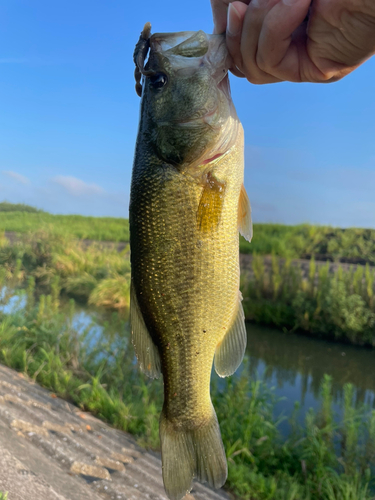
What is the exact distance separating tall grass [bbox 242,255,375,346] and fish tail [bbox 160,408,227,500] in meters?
A: 6.51

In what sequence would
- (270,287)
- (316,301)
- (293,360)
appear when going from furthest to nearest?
(270,287)
(316,301)
(293,360)

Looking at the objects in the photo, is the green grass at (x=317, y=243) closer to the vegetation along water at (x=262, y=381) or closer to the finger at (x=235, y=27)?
the vegetation along water at (x=262, y=381)

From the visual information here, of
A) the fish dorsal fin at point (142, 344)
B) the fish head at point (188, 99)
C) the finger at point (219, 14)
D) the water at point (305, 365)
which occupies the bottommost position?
the water at point (305, 365)

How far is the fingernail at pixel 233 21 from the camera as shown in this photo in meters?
1.23

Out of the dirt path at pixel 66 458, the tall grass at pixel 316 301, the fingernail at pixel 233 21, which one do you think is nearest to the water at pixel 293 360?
the tall grass at pixel 316 301

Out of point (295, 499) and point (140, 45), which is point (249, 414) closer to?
point (295, 499)

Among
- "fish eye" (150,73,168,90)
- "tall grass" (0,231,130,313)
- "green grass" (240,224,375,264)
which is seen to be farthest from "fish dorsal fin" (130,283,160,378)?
"green grass" (240,224,375,264)

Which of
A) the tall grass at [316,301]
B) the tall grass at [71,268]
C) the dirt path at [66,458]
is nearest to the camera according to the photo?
the dirt path at [66,458]

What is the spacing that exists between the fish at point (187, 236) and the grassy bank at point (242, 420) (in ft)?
7.28

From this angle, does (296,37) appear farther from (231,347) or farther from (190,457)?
(190,457)

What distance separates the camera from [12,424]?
3205 millimetres

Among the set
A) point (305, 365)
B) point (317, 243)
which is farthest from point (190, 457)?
point (317, 243)

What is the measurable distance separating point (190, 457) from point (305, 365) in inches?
230

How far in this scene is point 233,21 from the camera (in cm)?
125
